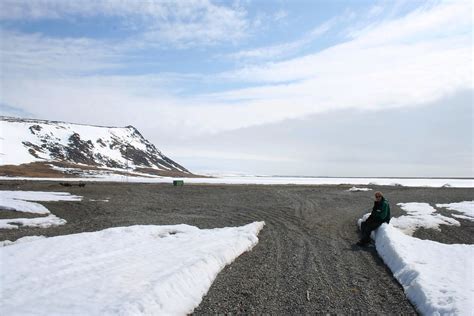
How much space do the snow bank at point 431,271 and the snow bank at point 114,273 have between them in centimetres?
438

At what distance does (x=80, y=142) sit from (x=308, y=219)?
19638 centimetres

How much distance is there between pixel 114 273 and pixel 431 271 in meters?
7.64

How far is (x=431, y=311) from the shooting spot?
7.38 m

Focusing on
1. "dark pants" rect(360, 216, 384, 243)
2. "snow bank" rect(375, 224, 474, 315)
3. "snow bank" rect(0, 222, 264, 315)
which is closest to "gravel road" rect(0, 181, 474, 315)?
"snow bank" rect(375, 224, 474, 315)

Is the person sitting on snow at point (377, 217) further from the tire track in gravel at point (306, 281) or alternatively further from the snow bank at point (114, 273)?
the snow bank at point (114, 273)

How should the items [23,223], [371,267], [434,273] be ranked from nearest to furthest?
[434,273]
[371,267]
[23,223]

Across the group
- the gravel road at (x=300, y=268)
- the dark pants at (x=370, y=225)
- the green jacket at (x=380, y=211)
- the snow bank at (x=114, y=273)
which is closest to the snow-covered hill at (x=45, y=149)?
the gravel road at (x=300, y=268)

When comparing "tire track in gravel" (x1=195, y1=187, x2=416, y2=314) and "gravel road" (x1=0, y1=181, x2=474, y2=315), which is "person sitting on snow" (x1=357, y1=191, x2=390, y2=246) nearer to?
"gravel road" (x1=0, y1=181, x2=474, y2=315)

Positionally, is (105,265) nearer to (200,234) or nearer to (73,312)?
(73,312)

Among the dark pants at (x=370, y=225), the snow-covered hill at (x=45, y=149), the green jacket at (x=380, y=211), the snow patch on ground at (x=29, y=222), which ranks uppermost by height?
the snow-covered hill at (x=45, y=149)

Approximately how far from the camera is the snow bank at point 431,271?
7555 millimetres

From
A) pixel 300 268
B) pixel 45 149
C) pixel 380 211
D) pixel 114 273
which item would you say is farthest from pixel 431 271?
pixel 45 149

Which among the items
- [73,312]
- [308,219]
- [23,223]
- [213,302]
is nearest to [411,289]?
[213,302]

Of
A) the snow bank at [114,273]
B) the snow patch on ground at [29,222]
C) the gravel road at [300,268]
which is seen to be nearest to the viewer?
the snow bank at [114,273]
